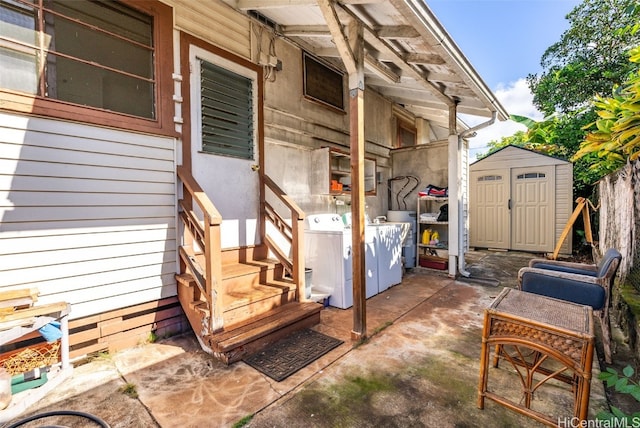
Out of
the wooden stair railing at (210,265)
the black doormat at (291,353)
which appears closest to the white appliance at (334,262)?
the black doormat at (291,353)

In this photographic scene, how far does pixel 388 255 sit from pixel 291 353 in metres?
2.36

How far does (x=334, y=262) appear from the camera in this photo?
3518 millimetres

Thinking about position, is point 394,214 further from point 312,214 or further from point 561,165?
point 561,165

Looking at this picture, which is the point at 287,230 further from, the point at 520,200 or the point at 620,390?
the point at 520,200

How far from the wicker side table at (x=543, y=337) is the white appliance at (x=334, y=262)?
6.06ft

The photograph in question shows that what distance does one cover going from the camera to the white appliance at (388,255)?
13.5 feet

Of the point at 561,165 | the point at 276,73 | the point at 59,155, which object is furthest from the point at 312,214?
the point at 561,165

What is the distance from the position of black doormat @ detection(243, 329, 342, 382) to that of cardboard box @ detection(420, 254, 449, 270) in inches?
123

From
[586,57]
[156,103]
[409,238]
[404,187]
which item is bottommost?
[409,238]

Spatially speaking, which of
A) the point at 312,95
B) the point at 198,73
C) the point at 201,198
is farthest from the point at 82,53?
the point at 312,95

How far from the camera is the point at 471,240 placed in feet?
24.7

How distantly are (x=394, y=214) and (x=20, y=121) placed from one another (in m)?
5.19
